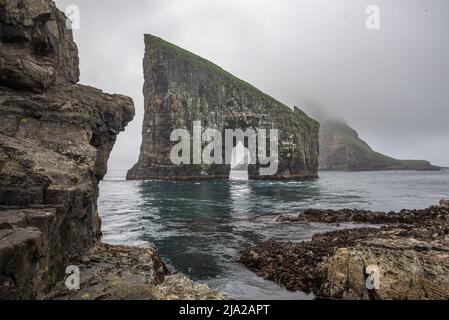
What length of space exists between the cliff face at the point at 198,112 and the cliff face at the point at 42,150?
10007 cm

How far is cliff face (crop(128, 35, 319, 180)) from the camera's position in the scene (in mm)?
119550

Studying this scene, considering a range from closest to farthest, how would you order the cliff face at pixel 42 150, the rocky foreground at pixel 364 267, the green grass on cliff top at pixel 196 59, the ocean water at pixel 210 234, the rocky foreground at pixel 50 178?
the cliff face at pixel 42 150, the rocky foreground at pixel 50 178, the rocky foreground at pixel 364 267, the ocean water at pixel 210 234, the green grass on cliff top at pixel 196 59

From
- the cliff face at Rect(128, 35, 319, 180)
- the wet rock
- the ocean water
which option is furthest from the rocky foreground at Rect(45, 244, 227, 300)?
the cliff face at Rect(128, 35, 319, 180)

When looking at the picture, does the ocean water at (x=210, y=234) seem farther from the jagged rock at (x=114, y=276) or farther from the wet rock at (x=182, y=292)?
the wet rock at (x=182, y=292)

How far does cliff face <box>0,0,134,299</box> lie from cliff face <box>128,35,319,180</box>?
100 meters

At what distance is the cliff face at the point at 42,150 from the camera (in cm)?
855

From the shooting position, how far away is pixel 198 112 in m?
126

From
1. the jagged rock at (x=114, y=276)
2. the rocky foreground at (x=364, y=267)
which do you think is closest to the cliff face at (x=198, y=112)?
the rocky foreground at (x=364, y=267)

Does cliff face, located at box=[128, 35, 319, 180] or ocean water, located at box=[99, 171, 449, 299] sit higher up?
cliff face, located at box=[128, 35, 319, 180]

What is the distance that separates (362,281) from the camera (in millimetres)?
13070

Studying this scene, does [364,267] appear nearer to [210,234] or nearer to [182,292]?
[182,292]

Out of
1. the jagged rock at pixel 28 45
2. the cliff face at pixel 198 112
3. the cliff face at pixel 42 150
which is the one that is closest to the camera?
the cliff face at pixel 42 150

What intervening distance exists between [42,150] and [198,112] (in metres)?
114

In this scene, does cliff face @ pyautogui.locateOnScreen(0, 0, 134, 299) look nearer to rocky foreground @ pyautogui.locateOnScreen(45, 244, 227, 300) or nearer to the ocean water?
rocky foreground @ pyautogui.locateOnScreen(45, 244, 227, 300)
